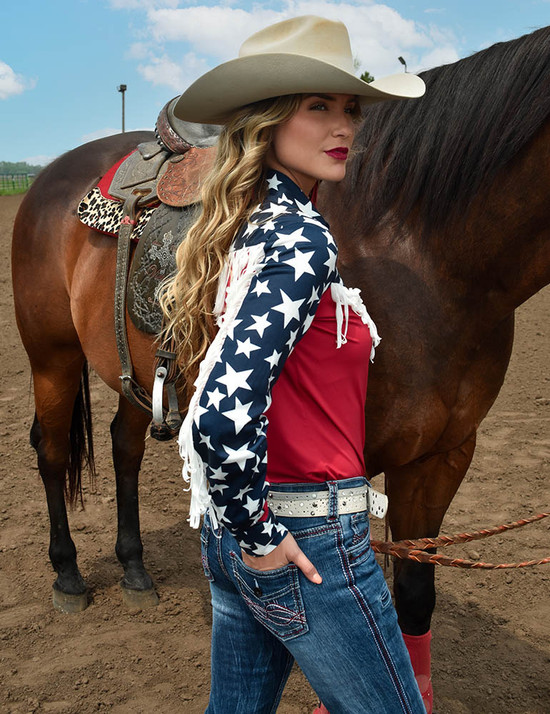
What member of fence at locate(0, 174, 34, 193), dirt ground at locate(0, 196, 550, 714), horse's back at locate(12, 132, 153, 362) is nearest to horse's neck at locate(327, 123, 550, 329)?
horse's back at locate(12, 132, 153, 362)

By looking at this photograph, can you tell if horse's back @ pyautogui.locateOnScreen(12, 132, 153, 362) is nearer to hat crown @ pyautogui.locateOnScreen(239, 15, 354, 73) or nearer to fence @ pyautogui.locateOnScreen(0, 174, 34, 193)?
hat crown @ pyautogui.locateOnScreen(239, 15, 354, 73)

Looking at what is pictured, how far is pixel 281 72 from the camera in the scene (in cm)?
115

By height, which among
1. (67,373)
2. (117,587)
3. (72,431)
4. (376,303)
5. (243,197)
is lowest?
(117,587)

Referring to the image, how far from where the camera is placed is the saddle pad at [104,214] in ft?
8.22

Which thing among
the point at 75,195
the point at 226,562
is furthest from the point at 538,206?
the point at 75,195

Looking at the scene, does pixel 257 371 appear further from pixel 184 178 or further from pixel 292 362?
pixel 184 178

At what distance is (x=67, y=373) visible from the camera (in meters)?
3.18

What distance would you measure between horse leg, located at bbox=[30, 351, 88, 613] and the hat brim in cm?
211

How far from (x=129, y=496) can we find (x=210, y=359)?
244 centimetres

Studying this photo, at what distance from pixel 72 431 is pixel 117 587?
78 centimetres

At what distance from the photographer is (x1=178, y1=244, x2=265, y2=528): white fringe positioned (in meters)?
1.07

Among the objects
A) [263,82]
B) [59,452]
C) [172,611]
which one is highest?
[263,82]

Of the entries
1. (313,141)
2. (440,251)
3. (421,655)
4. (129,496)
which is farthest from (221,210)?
(129,496)

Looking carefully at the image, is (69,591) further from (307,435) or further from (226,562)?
(307,435)
